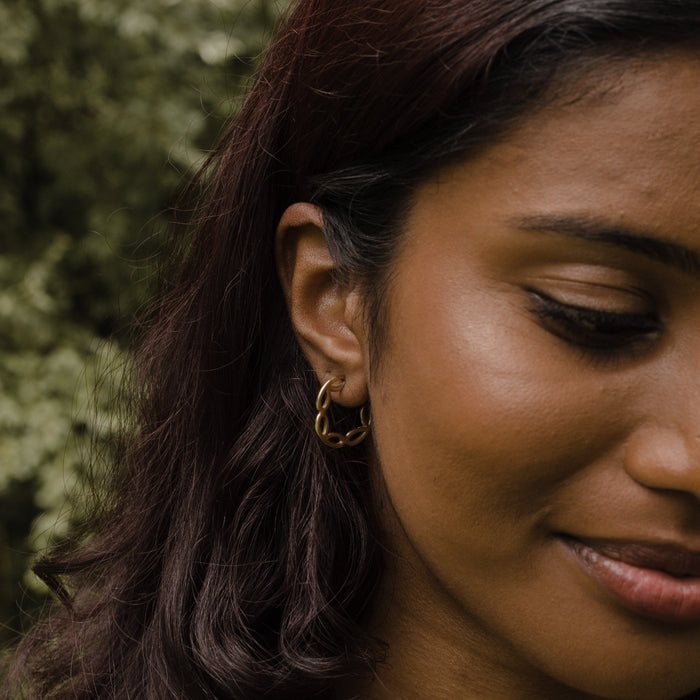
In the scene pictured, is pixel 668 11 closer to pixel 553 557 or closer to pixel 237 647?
pixel 553 557

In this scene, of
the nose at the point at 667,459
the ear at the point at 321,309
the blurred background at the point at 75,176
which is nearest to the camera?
the nose at the point at 667,459

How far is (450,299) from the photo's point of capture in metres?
1.61

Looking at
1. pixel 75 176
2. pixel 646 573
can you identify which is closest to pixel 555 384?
pixel 646 573

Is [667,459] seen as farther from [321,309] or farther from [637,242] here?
[321,309]

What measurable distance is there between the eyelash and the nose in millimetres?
123

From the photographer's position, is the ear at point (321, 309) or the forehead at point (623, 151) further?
the ear at point (321, 309)

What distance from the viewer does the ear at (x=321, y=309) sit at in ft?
6.03

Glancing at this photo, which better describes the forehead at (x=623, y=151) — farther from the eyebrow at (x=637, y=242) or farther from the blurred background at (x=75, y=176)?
the blurred background at (x=75, y=176)

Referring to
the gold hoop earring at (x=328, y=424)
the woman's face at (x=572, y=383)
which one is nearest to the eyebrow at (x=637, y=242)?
the woman's face at (x=572, y=383)

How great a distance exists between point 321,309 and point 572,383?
53cm

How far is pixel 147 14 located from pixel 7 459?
1850 mm

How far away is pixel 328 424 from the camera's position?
1916 millimetres

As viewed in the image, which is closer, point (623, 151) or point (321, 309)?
point (623, 151)

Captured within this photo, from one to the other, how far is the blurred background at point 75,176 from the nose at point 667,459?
9.67 ft
